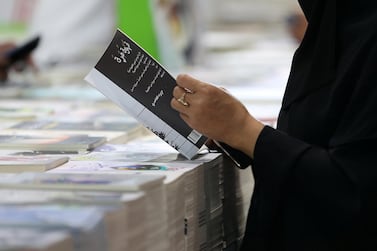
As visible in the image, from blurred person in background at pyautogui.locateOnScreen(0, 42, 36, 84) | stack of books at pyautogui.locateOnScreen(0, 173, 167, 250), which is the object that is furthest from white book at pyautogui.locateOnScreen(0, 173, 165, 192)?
blurred person in background at pyautogui.locateOnScreen(0, 42, 36, 84)

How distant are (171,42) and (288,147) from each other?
2982 millimetres

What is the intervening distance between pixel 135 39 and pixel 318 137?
2839 mm

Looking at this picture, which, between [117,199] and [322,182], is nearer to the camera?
[117,199]

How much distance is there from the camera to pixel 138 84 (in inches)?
78.7

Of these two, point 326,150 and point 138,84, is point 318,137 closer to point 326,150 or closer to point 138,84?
point 326,150

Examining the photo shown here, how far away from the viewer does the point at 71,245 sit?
137 cm

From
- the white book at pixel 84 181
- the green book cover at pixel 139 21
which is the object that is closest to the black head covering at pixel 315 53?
the white book at pixel 84 181

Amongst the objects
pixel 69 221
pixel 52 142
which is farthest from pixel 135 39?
pixel 69 221

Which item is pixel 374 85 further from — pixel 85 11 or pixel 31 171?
pixel 85 11

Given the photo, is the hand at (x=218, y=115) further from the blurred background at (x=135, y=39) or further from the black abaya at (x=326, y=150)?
the blurred background at (x=135, y=39)

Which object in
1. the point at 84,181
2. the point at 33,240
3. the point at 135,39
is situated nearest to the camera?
the point at 33,240

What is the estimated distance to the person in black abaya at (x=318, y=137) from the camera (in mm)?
1747

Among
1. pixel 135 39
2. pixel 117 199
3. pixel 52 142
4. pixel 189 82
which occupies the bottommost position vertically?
pixel 135 39

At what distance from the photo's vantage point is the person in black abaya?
1747mm
